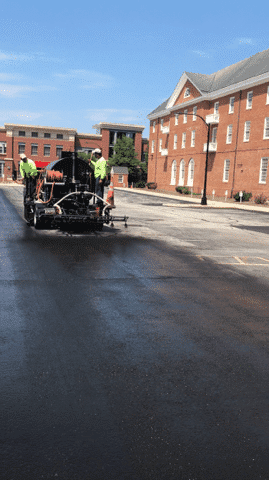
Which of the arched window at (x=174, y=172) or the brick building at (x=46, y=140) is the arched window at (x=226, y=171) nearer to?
the arched window at (x=174, y=172)

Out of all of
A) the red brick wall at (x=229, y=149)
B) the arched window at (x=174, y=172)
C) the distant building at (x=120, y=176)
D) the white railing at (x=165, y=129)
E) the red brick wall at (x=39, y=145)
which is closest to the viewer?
the red brick wall at (x=229, y=149)

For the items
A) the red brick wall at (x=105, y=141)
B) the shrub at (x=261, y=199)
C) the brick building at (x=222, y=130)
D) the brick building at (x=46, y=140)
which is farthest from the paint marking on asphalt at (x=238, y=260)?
the red brick wall at (x=105, y=141)

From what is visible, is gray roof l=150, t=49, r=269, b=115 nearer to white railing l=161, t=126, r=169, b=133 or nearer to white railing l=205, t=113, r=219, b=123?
white railing l=205, t=113, r=219, b=123

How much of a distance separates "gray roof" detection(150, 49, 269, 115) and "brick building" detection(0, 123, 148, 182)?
35.3 m

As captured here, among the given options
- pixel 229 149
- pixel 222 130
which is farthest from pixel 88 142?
pixel 229 149

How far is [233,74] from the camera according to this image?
159 ft

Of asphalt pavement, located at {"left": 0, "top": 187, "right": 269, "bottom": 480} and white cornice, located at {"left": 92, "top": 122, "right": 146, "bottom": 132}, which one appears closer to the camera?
asphalt pavement, located at {"left": 0, "top": 187, "right": 269, "bottom": 480}

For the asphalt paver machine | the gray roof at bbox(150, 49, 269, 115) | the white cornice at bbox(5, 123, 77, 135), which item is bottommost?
the asphalt paver machine

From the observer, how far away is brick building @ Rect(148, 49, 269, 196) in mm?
41656

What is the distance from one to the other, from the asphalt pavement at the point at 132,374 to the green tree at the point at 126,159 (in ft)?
257

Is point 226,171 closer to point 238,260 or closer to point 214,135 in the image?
point 214,135

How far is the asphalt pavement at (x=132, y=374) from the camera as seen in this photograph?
278 cm

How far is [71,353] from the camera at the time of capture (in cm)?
439

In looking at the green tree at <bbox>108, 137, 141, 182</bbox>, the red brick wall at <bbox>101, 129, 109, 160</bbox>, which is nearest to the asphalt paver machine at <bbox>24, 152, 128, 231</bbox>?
the green tree at <bbox>108, 137, 141, 182</bbox>
